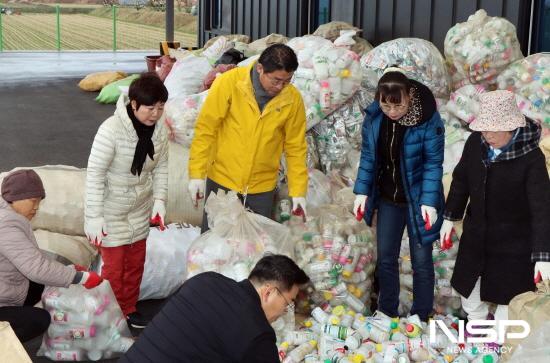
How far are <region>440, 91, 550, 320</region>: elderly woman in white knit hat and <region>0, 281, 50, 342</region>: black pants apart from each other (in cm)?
187

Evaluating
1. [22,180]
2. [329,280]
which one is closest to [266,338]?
[22,180]

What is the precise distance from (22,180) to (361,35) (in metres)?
6.13

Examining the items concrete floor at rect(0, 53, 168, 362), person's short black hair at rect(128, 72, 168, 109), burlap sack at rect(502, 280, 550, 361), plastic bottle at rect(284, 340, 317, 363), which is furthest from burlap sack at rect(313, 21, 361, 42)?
burlap sack at rect(502, 280, 550, 361)

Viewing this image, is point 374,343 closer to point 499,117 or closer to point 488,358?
point 488,358

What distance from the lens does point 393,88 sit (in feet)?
11.6

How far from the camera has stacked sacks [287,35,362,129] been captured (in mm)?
5336

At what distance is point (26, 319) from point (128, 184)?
2.54 ft

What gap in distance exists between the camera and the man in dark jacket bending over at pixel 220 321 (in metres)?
2.27

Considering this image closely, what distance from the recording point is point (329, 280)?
4137 millimetres

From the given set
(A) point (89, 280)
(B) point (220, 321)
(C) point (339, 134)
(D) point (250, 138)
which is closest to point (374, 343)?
(D) point (250, 138)

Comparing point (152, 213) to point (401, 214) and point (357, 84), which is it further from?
point (357, 84)

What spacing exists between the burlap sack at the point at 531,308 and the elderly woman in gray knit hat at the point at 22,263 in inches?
71.5

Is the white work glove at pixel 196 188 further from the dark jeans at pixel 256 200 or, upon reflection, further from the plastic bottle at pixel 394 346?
the plastic bottle at pixel 394 346

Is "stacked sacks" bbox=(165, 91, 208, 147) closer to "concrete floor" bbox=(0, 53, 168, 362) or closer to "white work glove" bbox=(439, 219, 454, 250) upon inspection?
"concrete floor" bbox=(0, 53, 168, 362)
